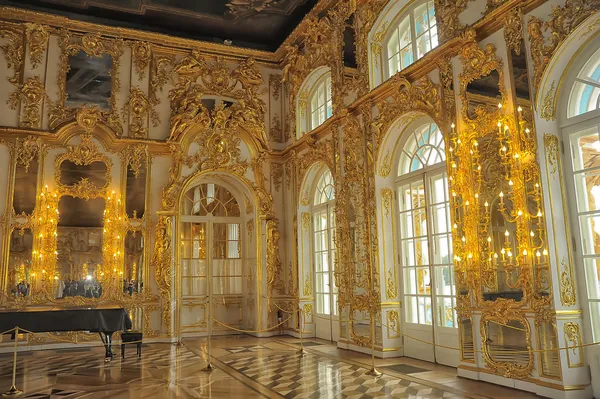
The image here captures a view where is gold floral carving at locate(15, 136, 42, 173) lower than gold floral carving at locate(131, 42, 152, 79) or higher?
lower

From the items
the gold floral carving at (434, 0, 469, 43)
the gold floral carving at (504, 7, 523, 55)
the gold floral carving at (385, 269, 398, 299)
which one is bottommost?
the gold floral carving at (385, 269, 398, 299)

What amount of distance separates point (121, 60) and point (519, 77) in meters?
8.93

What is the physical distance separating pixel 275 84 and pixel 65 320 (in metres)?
7.69

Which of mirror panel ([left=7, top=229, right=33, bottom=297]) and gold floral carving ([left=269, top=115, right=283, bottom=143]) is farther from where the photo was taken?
gold floral carving ([left=269, top=115, right=283, bottom=143])

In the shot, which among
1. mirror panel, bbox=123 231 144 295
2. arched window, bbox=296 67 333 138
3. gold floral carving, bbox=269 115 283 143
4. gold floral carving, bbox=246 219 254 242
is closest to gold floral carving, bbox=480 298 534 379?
arched window, bbox=296 67 333 138

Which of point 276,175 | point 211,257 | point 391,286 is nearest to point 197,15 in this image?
point 276,175

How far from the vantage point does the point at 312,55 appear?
37.3 feet

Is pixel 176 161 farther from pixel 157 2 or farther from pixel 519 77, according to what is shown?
pixel 519 77

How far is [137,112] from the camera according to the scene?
1156 centimetres

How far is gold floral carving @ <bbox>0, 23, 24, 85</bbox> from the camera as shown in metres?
10.8

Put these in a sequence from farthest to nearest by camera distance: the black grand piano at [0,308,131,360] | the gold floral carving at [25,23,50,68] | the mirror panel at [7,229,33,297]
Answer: the gold floral carving at [25,23,50,68]
the mirror panel at [7,229,33,297]
the black grand piano at [0,308,131,360]

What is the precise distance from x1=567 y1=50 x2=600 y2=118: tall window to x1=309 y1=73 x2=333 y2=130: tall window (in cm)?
576

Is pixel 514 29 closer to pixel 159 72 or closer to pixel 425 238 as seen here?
pixel 425 238

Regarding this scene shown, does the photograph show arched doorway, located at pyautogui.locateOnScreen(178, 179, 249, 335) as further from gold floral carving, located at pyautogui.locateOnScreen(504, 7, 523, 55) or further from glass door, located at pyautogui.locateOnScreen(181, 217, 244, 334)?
gold floral carving, located at pyautogui.locateOnScreen(504, 7, 523, 55)
